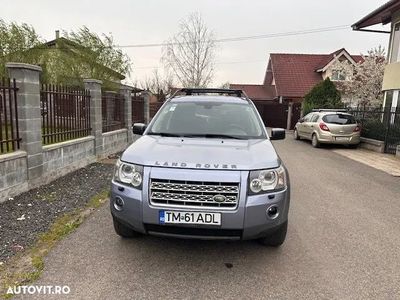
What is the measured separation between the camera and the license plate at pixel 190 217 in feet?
10.2

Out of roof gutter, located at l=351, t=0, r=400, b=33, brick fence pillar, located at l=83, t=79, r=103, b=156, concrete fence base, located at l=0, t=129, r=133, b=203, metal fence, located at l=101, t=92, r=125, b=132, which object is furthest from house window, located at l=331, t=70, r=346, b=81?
brick fence pillar, located at l=83, t=79, r=103, b=156

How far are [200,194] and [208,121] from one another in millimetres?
1693

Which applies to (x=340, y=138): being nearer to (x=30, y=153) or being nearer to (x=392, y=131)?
(x=392, y=131)

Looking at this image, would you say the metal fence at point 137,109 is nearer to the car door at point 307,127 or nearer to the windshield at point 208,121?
the car door at point 307,127

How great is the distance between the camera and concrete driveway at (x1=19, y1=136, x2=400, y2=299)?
3.03 meters

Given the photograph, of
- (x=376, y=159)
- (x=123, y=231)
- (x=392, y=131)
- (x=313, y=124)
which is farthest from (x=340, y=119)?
(x=123, y=231)

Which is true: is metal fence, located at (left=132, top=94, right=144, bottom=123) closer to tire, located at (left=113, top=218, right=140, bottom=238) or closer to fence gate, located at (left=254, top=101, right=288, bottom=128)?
tire, located at (left=113, top=218, right=140, bottom=238)

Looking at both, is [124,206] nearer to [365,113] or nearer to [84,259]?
[84,259]

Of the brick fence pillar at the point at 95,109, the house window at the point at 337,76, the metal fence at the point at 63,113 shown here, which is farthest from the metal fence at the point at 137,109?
the house window at the point at 337,76

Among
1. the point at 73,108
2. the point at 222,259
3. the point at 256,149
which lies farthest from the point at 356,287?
the point at 73,108

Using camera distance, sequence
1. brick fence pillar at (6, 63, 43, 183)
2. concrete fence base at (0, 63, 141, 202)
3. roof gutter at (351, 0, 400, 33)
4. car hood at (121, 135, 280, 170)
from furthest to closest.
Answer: roof gutter at (351, 0, 400, 33) → brick fence pillar at (6, 63, 43, 183) → concrete fence base at (0, 63, 141, 202) → car hood at (121, 135, 280, 170)

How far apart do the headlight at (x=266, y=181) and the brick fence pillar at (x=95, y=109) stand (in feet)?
21.7

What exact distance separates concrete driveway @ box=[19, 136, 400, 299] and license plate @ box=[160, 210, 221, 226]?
566 millimetres

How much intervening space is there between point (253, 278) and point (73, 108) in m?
6.29
